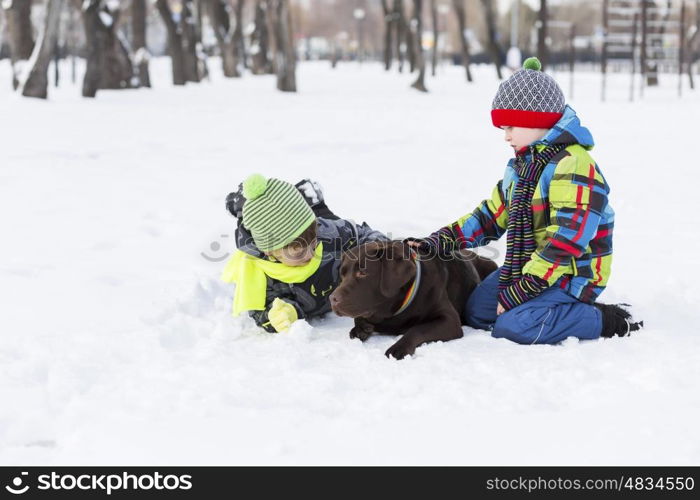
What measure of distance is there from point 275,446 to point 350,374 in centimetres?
71

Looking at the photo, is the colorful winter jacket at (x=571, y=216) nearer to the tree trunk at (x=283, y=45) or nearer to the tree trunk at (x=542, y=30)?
the tree trunk at (x=283, y=45)

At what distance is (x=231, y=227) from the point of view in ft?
20.2

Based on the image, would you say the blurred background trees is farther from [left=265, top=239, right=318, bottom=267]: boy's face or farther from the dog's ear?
the dog's ear

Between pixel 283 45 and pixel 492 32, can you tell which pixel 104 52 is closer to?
pixel 283 45

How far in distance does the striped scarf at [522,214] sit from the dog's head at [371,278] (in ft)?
1.75

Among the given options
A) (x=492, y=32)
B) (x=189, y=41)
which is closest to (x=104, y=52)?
(x=189, y=41)

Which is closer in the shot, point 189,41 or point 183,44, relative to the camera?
point 183,44

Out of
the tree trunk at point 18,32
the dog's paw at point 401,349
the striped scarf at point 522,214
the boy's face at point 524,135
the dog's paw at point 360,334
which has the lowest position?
the dog's paw at point 360,334

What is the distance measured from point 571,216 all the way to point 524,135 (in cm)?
44

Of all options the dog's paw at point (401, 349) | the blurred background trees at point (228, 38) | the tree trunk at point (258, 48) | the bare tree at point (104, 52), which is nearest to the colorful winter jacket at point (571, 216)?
the dog's paw at point (401, 349)

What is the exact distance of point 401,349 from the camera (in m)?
3.66

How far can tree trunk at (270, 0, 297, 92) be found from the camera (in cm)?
1759

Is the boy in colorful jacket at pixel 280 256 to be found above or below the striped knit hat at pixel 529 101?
below

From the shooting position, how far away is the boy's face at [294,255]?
4.14 m
